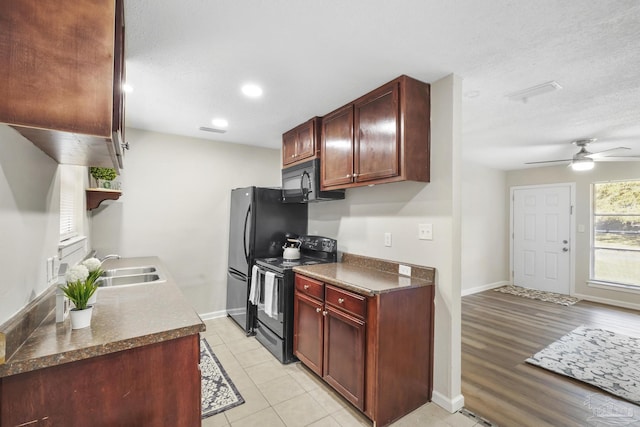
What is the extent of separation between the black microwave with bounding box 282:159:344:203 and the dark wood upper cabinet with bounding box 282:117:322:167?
0.09m

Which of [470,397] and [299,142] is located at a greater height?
[299,142]

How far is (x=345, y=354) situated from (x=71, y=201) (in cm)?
243

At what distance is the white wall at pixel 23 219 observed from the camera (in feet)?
3.40

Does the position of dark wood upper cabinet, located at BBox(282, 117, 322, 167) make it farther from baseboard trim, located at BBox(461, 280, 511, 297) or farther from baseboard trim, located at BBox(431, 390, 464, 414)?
baseboard trim, located at BBox(461, 280, 511, 297)

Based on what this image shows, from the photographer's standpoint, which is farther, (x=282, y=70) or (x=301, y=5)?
(x=282, y=70)

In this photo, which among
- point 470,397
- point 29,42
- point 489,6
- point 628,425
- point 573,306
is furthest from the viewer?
point 573,306

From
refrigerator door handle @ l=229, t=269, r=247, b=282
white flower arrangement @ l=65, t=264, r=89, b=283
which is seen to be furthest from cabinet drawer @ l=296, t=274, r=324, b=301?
white flower arrangement @ l=65, t=264, r=89, b=283

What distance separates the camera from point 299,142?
3332 mm

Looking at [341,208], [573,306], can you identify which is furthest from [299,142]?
[573,306]

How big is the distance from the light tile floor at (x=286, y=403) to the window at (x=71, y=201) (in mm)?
1660

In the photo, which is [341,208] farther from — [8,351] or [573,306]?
[573,306]

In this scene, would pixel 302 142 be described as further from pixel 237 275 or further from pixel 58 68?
pixel 58 68

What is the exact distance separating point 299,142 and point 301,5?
1.87 metres

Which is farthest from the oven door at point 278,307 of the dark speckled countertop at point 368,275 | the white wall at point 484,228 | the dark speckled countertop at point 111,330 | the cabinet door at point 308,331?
the white wall at point 484,228
